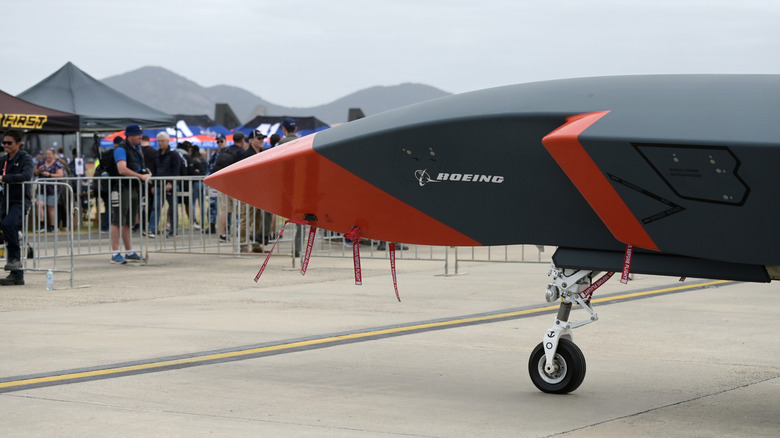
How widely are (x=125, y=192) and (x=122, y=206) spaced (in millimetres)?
279

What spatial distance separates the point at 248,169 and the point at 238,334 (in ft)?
7.33

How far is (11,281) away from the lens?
13453 mm

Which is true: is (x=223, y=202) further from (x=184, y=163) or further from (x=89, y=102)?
(x=89, y=102)

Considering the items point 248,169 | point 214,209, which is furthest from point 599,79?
point 214,209

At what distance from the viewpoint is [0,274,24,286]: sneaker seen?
1345 centimetres

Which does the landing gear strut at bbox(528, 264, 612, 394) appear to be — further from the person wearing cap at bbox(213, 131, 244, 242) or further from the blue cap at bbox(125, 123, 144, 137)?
the person wearing cap at bbox(213, 131, 244, 242)

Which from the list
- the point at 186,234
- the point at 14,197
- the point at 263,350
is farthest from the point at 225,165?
the point at 263,350

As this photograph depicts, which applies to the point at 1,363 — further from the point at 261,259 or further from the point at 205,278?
the point at 261,259

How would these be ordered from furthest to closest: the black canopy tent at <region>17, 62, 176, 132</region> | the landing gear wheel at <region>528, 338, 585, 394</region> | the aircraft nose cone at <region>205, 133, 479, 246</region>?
the black canopy tent at <region>17, 62, 176, 132</region> → the aircraft nose cone at <region>205, 133, 479, 246</region> → the landing gear wheel at <region>528, 338, 585, 394</region>

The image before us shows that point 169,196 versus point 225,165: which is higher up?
point 225,165

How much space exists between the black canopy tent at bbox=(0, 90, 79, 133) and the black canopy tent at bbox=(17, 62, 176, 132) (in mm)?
775

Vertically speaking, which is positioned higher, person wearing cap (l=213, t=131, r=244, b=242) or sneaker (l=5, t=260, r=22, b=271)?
person wearing cap (l=213, t=131, r=244, b=242)

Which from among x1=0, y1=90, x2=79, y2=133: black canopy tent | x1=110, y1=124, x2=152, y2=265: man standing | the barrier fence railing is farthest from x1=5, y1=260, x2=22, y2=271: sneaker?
x1=0, y1=90, x2=79, y2=133: black canopy tent

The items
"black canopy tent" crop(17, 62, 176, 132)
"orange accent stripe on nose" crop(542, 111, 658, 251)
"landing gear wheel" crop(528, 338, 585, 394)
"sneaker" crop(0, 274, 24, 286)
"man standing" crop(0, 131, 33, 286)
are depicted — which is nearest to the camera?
"orange accent stripe on nose" crop(542, 111, 658, 251)
